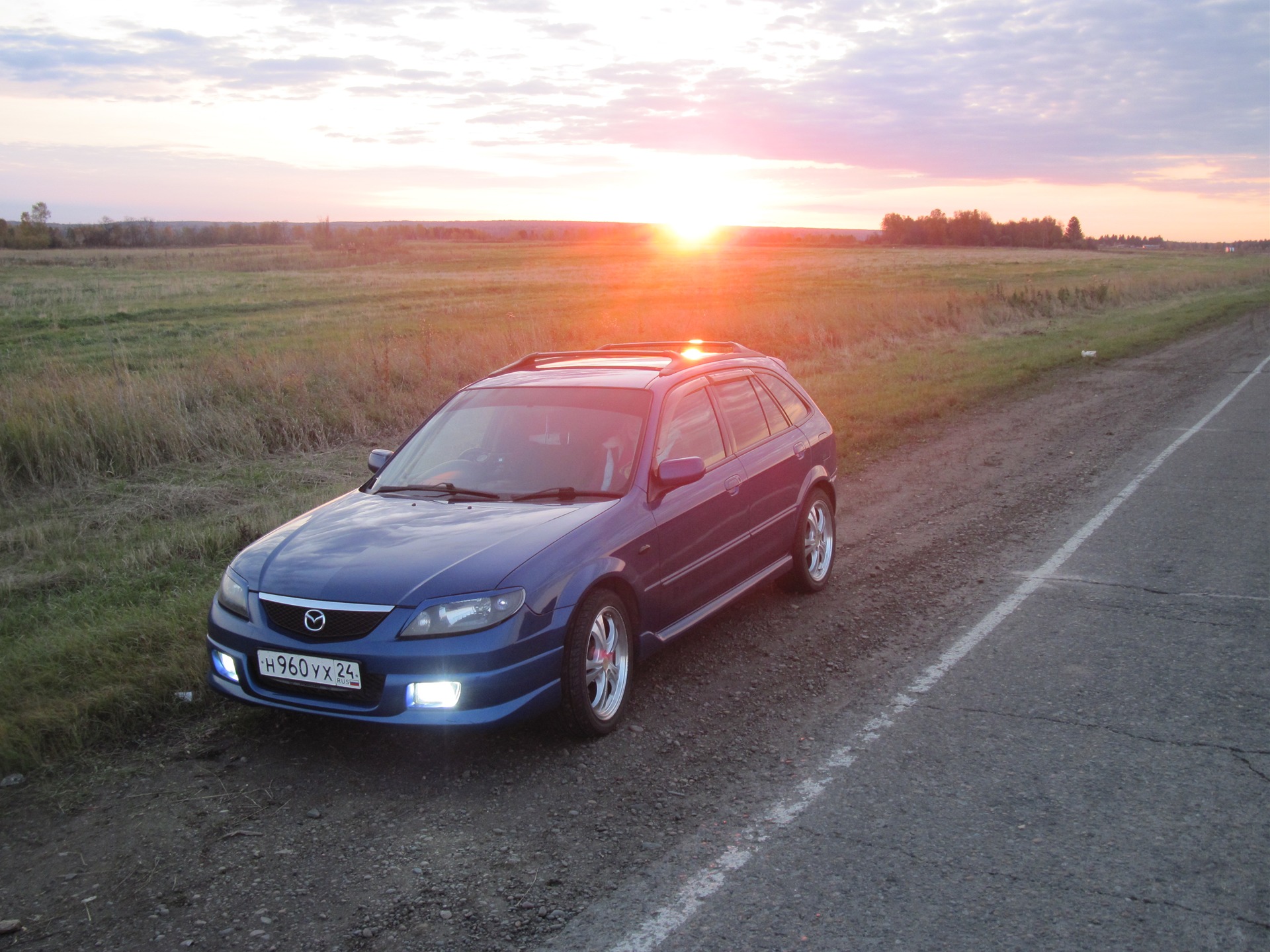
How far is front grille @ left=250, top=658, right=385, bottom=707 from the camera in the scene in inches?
154

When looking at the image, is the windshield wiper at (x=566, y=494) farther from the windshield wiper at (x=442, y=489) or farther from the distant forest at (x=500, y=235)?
the distant forest at (x=500, y=235)

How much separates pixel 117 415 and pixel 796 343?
14.7 metres

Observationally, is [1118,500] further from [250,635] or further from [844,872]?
[250,635]

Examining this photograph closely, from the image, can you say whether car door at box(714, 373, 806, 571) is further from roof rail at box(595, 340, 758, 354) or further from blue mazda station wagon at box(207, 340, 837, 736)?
roof rail at box(595, 340, 758, 354)

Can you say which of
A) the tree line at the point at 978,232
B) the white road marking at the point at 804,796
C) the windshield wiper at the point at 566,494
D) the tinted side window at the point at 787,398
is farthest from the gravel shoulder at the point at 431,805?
the tree line at the point at 978,232

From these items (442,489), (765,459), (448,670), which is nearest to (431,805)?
(448,670)

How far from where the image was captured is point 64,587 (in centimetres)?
689

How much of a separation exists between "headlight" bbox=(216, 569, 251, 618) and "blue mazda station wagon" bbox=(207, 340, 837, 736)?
1cm

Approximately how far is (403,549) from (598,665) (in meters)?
1.00

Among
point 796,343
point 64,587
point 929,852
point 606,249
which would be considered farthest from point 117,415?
point 606,249

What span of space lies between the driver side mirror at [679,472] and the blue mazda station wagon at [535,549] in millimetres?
13

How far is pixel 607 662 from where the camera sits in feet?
14.8

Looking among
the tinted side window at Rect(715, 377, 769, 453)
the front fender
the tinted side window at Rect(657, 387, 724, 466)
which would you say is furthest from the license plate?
the tinted side window at Rect(715, 377, 769, 453)

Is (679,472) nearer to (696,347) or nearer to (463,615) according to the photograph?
(463,615)
